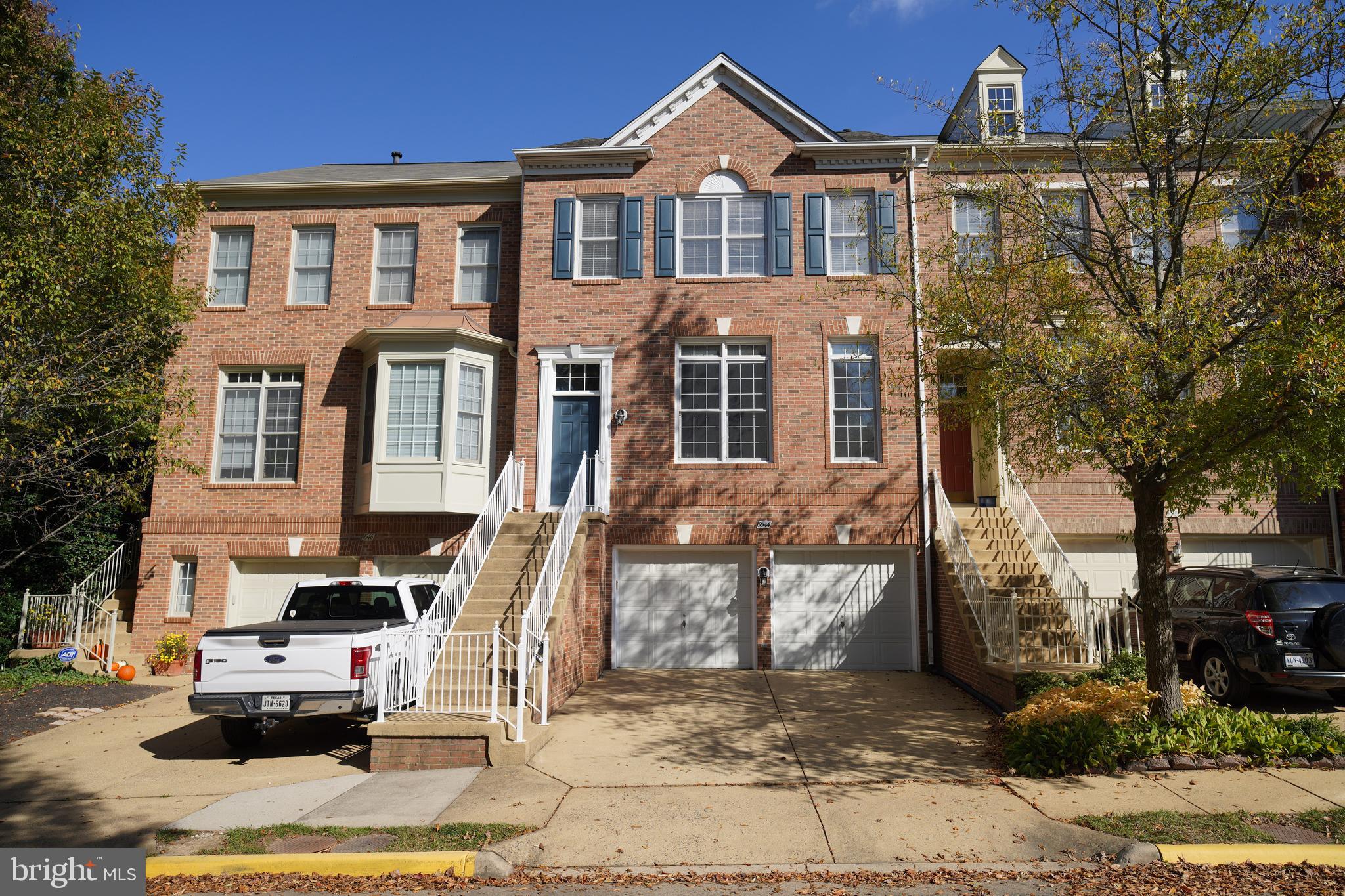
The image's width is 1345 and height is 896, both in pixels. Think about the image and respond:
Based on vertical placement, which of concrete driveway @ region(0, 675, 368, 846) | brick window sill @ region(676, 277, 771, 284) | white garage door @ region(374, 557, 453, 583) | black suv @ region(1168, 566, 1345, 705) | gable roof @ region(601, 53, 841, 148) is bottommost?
concrete driveway @ region(0, 675, 368, 846)

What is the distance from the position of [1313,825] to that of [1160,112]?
695 centimetres

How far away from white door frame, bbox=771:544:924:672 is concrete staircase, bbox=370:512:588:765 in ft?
11.6

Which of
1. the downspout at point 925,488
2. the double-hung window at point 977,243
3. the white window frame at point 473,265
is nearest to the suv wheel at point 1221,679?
the downspout at point 925,488

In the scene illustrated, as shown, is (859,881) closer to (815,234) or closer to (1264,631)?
(1264,631)

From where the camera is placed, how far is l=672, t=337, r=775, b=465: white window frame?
14867mm

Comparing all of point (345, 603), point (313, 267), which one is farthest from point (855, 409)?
point (313, 267)

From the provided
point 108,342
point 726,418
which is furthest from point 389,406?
point 726,418

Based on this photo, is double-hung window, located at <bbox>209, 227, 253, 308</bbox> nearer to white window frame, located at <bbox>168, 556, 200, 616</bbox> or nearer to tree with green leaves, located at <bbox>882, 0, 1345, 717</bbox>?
white window frame, located at <bbox>168, 556, 200, 616</bbox>

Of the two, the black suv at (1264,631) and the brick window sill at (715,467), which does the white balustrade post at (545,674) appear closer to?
the brick window sill at (715,467)

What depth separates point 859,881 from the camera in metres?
5.86

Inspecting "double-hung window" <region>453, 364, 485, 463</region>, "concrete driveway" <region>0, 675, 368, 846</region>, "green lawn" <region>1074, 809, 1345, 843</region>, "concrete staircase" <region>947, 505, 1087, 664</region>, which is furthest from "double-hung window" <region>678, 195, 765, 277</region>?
"green lawn" <region>1074, 809, 1345, 843</region>

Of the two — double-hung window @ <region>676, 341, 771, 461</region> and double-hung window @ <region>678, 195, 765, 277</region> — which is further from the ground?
double-hung window @ <region>678, 195, 765, 277</region>

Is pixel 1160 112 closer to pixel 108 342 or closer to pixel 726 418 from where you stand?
pixel 726 418

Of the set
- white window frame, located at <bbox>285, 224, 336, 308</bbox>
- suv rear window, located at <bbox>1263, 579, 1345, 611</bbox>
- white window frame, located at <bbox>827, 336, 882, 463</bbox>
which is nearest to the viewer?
suv rear window, located at <bbox>1263, 579, 1345, 611</bbox>
